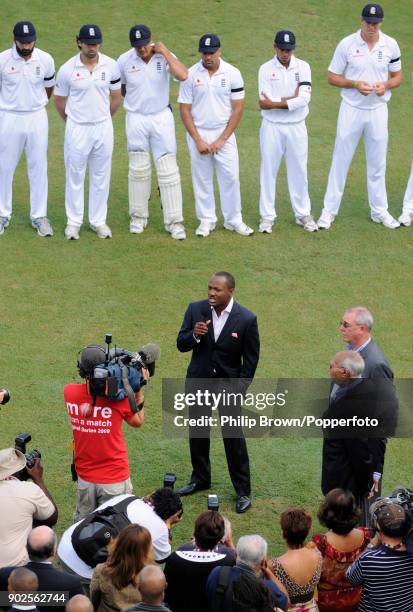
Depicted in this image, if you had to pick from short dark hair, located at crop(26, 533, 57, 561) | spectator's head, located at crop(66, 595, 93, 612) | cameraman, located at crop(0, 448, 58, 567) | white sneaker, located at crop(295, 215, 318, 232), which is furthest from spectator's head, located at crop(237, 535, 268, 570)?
white sneaker, located at crop(295, 215, 318, 232)

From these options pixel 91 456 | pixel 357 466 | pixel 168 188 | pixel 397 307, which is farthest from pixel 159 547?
pixel 168 188

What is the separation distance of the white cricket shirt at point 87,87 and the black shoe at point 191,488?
4928mm

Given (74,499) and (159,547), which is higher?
(159,547)

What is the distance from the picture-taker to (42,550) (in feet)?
21.5

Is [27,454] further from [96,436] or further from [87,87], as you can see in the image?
[87,87]

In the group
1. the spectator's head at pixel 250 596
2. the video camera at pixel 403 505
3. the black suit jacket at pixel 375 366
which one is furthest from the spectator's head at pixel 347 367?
the spectator's head at pixel 250 596

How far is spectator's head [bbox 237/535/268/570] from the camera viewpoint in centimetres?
641

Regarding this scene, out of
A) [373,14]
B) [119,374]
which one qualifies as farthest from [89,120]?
[119,374]

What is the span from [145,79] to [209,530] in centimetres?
706

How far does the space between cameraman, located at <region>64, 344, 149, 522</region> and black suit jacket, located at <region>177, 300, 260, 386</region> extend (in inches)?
36.1

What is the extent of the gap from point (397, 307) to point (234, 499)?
357 cm

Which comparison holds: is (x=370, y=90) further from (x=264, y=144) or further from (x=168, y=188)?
(x=168, y=188)

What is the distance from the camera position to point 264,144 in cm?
1303

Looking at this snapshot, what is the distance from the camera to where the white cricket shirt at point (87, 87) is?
12359mm
